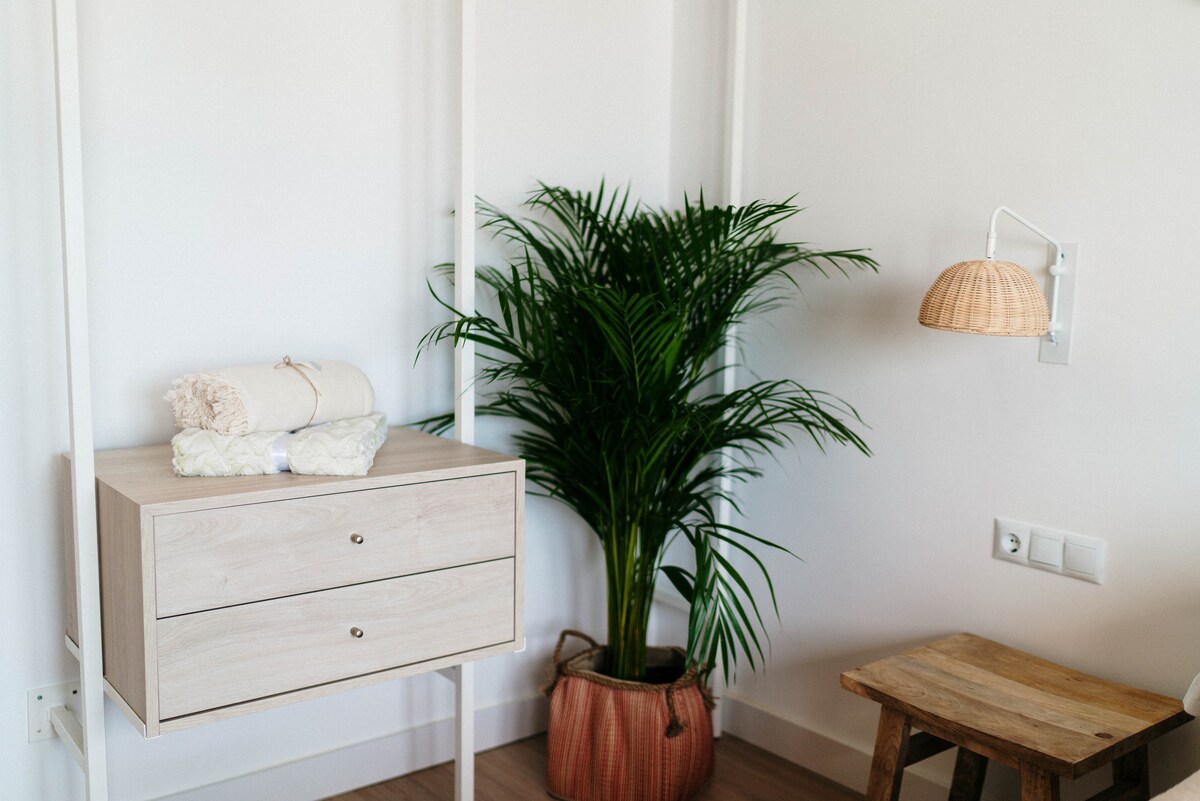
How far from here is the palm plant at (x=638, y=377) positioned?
2139mm

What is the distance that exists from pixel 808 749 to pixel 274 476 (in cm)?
146

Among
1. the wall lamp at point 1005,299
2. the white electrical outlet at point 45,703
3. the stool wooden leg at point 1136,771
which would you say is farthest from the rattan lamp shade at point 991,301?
the white electrical outlet at point 45,703

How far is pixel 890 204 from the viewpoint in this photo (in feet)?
7.43

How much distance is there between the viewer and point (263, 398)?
1830 mm

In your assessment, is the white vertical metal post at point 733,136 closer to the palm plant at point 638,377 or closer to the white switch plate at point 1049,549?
the palm plant at point 638,377

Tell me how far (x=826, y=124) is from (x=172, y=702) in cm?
178

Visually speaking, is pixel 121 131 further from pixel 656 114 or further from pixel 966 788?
pixel 966 788

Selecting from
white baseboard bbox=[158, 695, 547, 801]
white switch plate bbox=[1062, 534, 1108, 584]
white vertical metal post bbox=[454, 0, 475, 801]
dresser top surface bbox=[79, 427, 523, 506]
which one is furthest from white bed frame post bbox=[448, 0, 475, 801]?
white switch plate bbox=[1062, 534, 1108, 584]

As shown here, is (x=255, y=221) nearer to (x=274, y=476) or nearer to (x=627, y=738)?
(x=274, y=476)

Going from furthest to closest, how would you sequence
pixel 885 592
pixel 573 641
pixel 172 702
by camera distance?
pixel 573 641 → pixel 885 592 → pixel 172 702

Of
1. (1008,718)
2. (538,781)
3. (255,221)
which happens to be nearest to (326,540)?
(255,221)

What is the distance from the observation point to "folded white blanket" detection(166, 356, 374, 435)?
1814mm

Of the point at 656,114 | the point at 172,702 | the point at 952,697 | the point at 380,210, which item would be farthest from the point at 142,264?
the point at 952,697

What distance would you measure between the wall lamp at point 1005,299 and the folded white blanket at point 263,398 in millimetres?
1107
